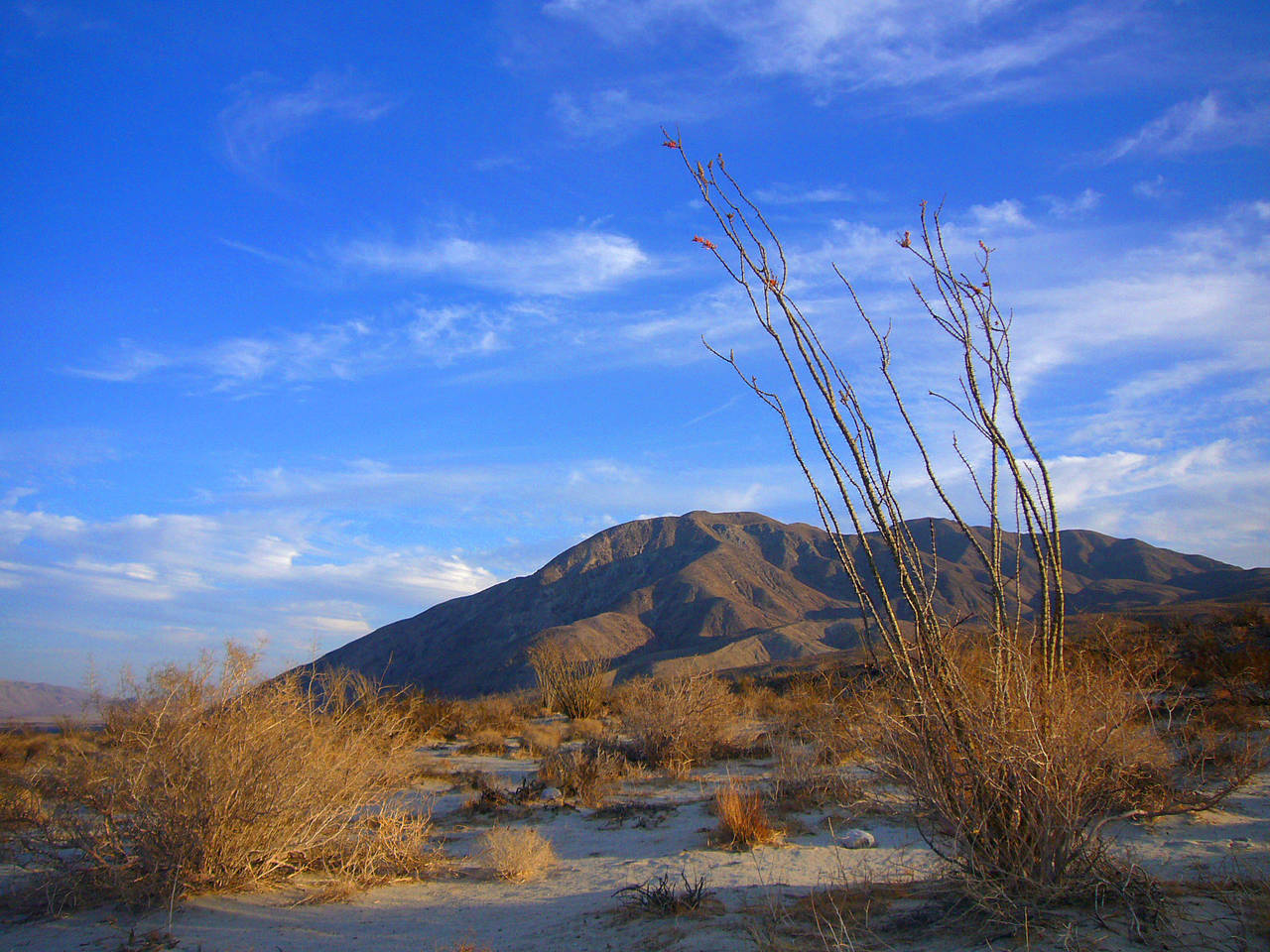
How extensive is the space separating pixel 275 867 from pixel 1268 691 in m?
14.3

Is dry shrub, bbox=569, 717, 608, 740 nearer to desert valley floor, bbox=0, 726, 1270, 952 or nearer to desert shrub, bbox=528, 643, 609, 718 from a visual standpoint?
desert shrub, bbox=528, 643, 609, 718

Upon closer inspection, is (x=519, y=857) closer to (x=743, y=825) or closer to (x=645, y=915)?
(x=645, y=915)

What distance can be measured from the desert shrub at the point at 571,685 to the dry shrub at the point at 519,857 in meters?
13.3

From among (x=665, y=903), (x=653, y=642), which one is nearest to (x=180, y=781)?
(x=665, y=903)

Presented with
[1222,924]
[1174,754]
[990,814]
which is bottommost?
[1174,754]

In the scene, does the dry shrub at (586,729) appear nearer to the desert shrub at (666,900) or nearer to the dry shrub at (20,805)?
the desert shrub at (666,900)

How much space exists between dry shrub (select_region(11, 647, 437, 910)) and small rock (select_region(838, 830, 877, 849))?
4.08 metres

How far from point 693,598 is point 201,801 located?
6646 centimetres

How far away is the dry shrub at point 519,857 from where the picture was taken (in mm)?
6453

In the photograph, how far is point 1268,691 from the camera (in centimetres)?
1156

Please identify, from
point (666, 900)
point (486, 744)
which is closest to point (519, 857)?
point (666, 900)

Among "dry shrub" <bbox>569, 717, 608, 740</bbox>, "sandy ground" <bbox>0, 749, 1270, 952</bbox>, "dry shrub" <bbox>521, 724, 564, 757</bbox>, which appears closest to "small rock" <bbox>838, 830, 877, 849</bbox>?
"sandy ground" <bbox>0, 749, 1270, 952</bbox>

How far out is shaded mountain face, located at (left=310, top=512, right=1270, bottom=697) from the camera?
55.8 m

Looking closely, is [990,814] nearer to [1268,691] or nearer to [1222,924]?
[1222,924]
